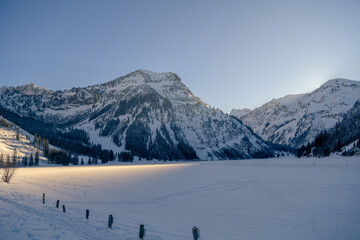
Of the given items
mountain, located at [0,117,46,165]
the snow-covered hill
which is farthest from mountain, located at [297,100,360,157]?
mountain, located at [0,117,46,165]

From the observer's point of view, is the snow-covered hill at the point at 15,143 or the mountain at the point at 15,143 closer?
the snow-covered hill at the point at 15,143

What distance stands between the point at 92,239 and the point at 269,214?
1801cm

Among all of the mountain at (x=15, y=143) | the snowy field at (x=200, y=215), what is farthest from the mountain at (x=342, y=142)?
the mountain at (x=15, y=143)

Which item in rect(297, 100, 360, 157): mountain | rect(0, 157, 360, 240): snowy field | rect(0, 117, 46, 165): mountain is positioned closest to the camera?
rect(0, 157, 360, 240): snowy field

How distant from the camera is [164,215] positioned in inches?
917

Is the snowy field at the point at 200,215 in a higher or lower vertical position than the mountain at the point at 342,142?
lower

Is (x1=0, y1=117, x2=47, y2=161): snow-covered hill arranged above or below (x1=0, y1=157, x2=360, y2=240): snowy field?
above

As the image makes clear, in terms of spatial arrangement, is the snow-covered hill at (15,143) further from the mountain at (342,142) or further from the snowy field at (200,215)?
the mountain at (342,142)

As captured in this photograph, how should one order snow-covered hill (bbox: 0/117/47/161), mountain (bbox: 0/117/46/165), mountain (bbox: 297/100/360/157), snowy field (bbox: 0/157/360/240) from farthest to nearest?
mountain (bbox: 0/117/46/165) → snow-covered hill (bbox: 0/117/47/161) → mountain (bbox: 297/100/360/157) → snowy field (bbox: 0/157/360/240)

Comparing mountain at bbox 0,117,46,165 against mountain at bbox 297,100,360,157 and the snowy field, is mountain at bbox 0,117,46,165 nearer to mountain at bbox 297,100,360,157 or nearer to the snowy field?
the snowy field

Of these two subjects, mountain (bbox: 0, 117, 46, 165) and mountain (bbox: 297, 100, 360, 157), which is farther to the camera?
mountain (bbox: 0, 117, 46, 165)

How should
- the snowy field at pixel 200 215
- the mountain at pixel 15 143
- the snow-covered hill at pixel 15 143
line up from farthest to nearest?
1. the mountain at pixel 15 143
2. the snow-covered hill at pixel 15 143
3. the snowy field at pixel 200 215

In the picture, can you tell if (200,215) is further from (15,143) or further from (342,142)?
(15,143)

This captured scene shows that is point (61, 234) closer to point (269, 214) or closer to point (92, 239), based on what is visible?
point (92, 239)
